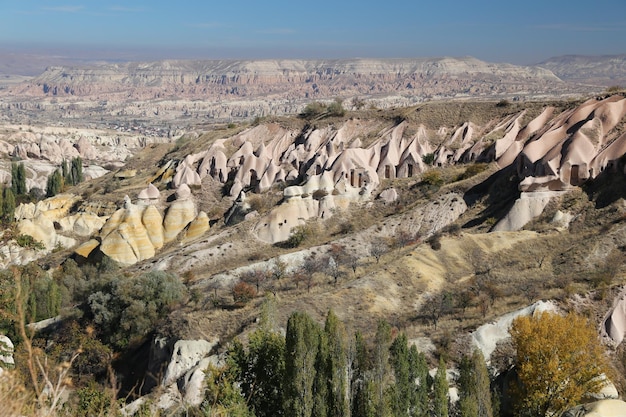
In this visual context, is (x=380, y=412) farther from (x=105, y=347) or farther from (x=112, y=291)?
(x=112, y=291)

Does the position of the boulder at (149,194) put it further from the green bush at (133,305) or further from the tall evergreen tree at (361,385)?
the tall evergreen tree at (361,385)

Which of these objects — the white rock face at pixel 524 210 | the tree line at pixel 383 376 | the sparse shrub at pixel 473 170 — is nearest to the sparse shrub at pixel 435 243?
the white rock face at pixel 524 210

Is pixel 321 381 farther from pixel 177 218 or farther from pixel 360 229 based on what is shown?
pixel 177 218

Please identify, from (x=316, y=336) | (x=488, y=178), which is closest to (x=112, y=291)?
(x=316, y=336)

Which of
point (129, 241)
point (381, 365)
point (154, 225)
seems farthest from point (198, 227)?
point (381, 365)

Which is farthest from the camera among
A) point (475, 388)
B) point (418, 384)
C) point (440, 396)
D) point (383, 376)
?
point (418, 384)

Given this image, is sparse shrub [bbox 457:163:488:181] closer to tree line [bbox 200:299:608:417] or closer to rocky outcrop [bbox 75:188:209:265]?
rocky outcrop [bbox 75:188:209:265]
